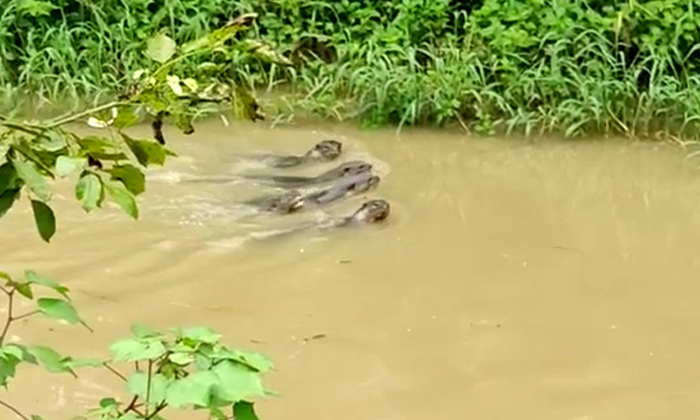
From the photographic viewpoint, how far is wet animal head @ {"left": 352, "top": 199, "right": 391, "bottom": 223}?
4.63 m

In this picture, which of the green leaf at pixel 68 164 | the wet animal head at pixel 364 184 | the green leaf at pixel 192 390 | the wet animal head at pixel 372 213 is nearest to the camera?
the green leaf at pixel 192 390

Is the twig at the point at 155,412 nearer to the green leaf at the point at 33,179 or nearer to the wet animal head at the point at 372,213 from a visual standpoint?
the green leaf at the point at 33,179

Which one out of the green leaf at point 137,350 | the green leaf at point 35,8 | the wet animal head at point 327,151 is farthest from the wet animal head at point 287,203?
the green leaf at point 137,350

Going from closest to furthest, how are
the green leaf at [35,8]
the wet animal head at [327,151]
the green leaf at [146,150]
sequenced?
the green leaf at [146,150], the wet animal head at [327,151], the green leaf at [35,8]

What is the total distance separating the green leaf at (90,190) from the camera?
141 centimetres

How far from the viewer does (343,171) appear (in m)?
5.25

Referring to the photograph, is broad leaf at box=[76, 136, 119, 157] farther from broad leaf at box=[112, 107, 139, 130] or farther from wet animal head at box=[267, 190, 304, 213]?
wet animal head at box=[267, 190, 304, 213]

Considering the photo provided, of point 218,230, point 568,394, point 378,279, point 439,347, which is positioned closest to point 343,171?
point 218,230

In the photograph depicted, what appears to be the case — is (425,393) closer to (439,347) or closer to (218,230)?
(439,347)

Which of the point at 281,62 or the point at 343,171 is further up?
the point at 281,62

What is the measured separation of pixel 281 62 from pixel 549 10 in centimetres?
529

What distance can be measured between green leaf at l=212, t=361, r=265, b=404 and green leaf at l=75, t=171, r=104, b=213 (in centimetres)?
27

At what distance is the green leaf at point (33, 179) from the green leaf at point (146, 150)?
0.39 feet

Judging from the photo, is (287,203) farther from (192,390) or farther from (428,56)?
(192,390)
